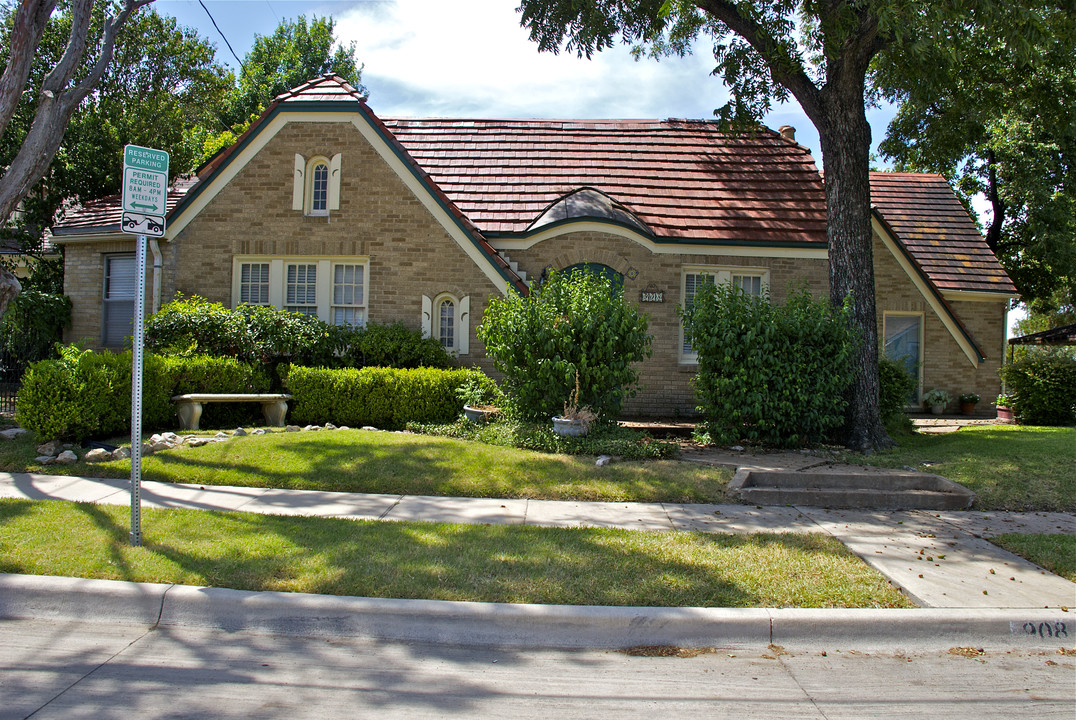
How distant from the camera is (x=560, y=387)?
9953 mm

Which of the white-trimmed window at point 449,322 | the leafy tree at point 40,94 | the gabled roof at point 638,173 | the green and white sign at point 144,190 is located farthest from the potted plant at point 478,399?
the leafy tree at point 40,94

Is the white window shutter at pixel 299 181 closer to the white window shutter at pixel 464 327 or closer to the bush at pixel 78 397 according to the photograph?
the white window shutter at pixel 464 327

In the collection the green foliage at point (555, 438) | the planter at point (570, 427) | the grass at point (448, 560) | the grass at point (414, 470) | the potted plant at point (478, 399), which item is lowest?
the grass at point (448, 560)

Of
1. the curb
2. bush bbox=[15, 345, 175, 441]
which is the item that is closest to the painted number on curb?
the curb

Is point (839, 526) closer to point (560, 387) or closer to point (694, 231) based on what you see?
point (560, 387)

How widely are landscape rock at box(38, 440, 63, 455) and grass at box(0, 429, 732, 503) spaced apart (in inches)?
5.5

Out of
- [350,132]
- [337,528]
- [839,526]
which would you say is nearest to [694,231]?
[350,132]

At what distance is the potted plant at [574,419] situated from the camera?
32.1 ft

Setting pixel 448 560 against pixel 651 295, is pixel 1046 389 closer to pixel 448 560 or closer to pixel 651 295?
pixel 651 295

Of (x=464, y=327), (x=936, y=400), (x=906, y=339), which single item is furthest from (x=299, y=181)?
(x=936, y=400)

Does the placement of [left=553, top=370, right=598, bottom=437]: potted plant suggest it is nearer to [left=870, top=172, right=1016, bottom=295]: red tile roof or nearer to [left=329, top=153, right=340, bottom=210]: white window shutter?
[left=329, top=153, right=340, bottom=210]: white window shutter

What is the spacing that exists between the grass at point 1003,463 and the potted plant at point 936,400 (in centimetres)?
479

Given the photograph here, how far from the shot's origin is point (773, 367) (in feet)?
33.7

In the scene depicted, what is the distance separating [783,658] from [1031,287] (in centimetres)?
3000
